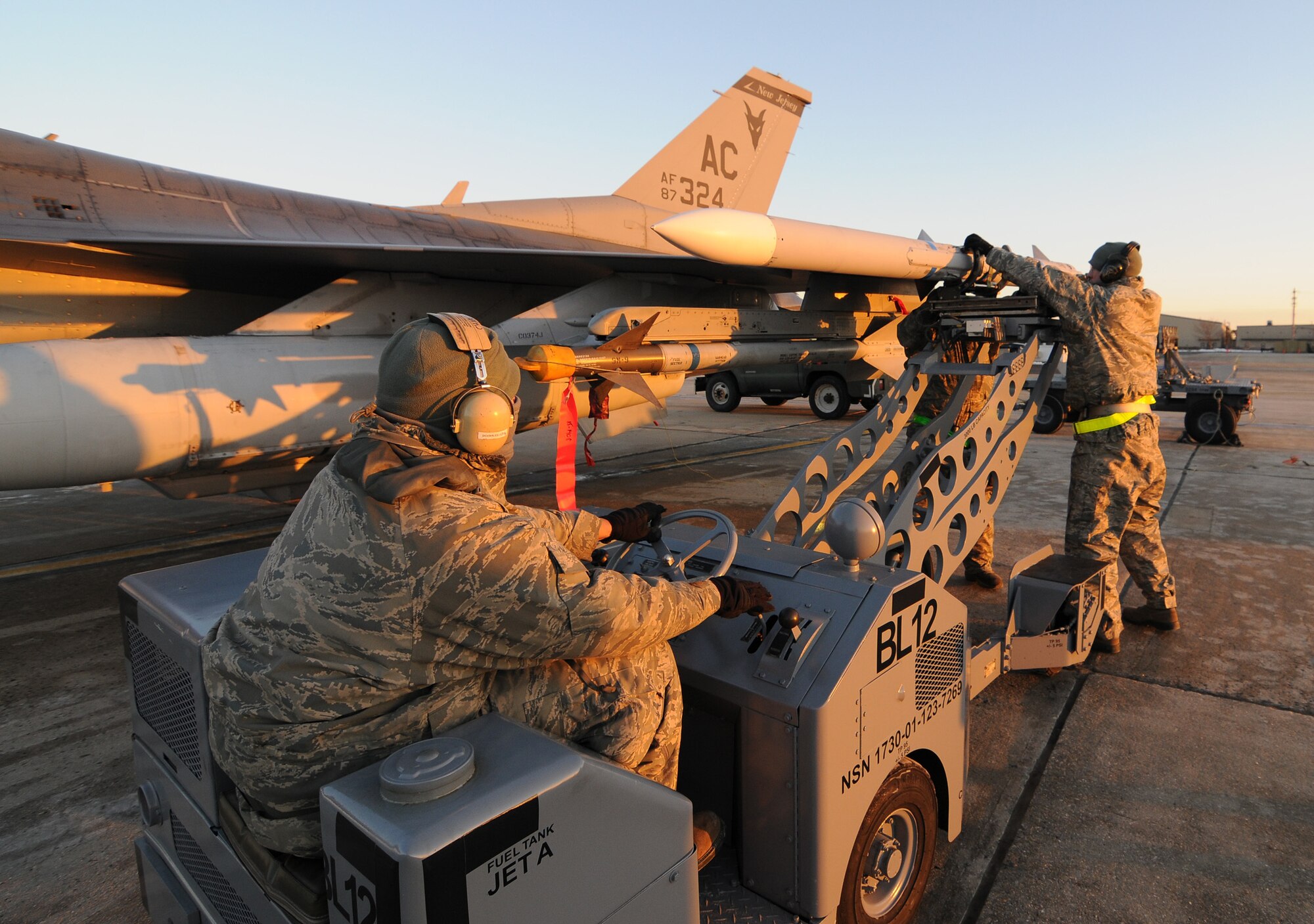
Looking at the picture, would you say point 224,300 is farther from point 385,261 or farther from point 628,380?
point 628,380

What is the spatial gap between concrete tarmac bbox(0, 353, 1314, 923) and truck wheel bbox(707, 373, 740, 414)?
11.8 m

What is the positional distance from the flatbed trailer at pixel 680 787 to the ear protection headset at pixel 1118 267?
108 inches

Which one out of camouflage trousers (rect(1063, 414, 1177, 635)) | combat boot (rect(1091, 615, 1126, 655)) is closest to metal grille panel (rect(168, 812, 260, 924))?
combat boot (rect(1091, 615, 1126, 655))

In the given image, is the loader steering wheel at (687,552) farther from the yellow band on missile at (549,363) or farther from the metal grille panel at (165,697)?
the yellow band on missile at (549,363)

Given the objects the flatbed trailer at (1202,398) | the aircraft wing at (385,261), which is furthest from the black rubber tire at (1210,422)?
the aircraft wing at (385,261)

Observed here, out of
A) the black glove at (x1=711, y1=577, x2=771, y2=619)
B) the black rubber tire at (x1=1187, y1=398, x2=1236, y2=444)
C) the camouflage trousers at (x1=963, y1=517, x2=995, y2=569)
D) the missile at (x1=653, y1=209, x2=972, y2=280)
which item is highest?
the missile at (x1=653, y1=209, x2=972, y2=280)

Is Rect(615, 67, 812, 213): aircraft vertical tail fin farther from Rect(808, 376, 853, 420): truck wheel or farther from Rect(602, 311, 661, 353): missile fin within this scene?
Rect(808, 376, 853, 420): truck wheel

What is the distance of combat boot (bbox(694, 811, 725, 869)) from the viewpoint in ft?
6.57

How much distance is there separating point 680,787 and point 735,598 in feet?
2.44

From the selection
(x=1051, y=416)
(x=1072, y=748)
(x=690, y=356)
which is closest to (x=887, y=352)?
(x=690, y=356)

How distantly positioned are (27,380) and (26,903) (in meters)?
3.66

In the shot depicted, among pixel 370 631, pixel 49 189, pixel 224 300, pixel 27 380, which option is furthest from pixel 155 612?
pixel 224 300

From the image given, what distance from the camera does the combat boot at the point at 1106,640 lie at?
168 inches

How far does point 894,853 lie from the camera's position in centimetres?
229
